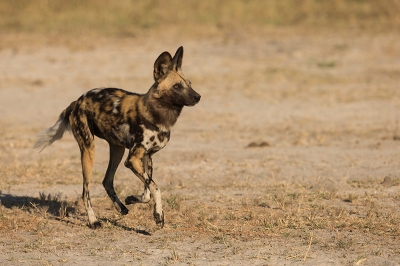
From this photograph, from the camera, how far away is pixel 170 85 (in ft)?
19.2

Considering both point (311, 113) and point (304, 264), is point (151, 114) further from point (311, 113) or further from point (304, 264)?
point (311, 113)

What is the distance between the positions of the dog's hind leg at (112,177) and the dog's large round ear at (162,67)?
2.92 feet

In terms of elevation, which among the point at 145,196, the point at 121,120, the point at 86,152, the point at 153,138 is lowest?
the point at 145,196

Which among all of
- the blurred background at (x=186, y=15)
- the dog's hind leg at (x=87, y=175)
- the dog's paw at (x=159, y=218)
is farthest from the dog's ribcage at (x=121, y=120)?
the blurred background at (x=186, y=15)

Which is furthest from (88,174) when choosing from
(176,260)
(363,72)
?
(363,72)

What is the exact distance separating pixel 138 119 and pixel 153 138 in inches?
7.8

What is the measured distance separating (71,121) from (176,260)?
178 cm

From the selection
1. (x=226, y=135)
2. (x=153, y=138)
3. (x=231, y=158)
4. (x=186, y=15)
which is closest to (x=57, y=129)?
(x=153, y=138)

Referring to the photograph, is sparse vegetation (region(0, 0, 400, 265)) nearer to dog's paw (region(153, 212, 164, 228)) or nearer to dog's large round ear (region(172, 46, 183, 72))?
dog's paw (region(153, 212, 164, 228))

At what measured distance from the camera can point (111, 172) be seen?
6367 mm

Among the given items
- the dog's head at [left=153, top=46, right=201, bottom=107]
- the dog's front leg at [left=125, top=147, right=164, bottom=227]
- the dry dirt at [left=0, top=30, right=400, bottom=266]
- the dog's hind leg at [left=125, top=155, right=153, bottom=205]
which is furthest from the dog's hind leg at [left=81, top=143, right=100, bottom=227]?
the dog's head at [left=153, top=46, right=201, bottom=107]

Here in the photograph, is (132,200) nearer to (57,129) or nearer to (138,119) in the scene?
(138,119)

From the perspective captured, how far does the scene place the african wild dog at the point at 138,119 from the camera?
5.81 m

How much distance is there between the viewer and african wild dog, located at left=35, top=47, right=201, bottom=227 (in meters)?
5.81
